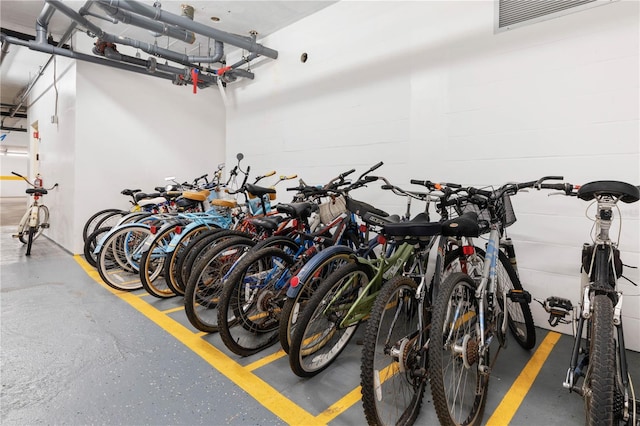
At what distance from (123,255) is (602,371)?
434 centimetres

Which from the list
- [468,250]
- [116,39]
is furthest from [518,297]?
[116,39]

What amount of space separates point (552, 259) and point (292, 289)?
2.12 meters

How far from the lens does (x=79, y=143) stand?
4.86 metres

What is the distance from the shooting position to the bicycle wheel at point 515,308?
2062mm

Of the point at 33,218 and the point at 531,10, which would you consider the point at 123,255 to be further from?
the point at 531,10

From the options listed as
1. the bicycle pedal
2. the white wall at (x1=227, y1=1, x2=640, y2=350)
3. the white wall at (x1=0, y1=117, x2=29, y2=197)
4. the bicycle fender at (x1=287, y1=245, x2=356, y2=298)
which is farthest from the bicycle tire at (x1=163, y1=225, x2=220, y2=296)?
the white wall at (x1=0, y1=117, x2=29, y2=197)

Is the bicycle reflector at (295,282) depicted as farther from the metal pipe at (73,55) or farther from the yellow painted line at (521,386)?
the metal pipe at (73,55)

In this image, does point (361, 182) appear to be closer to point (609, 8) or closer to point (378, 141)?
point (378, 141)

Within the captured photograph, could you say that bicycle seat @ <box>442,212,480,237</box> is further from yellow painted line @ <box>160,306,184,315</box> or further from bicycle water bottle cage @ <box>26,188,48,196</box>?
bicycle water bottle cage @ <box>26,188,48,196</box>

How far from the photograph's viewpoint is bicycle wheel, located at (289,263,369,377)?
5.90 ft

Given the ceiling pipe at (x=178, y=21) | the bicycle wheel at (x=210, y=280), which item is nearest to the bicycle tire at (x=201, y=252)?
the bicycle wheel at (x=210, y=280)

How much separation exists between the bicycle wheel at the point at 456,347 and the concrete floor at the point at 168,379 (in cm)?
15

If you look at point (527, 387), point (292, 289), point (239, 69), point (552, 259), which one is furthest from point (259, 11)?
point (527, 387)

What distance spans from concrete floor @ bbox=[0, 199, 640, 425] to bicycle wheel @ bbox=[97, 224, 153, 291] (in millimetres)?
560
